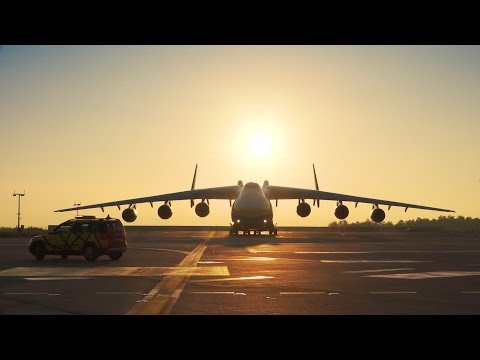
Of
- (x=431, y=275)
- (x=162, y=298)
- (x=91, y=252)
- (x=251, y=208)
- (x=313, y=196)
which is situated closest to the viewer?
(x=162, y=298)

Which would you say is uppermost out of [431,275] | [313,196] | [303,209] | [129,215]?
[313,196]

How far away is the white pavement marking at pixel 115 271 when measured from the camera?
830 inches

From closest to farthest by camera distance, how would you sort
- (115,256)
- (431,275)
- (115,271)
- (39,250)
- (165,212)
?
(431,275) → (115,271) → (39,250) → (115,256) → (165,212)

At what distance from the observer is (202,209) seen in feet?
206

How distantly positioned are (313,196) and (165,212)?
14.3 metres

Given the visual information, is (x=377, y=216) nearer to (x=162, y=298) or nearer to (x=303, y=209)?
(x=303, y=209)

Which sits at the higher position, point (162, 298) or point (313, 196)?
point (313, 196)

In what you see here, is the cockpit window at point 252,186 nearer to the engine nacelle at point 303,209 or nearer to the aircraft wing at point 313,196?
the engine nacelle at point 303,209

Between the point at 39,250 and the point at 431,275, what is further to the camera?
the point at 39,250

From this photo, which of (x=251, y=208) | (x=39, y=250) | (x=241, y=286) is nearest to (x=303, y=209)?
(x=251, y=208)

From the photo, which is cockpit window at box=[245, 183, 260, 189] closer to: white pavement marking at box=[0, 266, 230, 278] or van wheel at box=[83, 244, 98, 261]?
van wheel at box=[83, 244, 98, 261]
